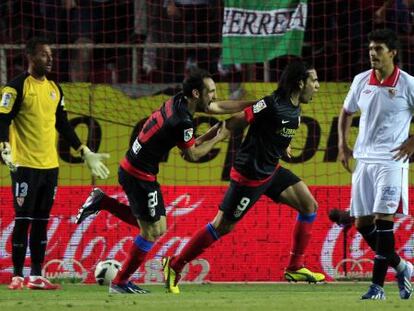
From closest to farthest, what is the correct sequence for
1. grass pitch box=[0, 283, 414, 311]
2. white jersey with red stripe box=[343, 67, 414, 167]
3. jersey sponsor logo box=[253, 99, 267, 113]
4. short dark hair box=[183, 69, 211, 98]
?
1. grass pitch box=[0, 283, 414, 311]
2. white jersey with red stripe box=[343, 67, 414, 167]
3. short dark hair box=[183, 69, 211, 98]
4. jersey sponsor logo box=[253, 99, 267, 113]

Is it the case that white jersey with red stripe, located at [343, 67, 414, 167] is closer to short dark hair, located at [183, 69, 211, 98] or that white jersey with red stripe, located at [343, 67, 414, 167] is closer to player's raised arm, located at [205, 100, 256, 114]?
short dark hair, located at [183, 69, 211, 98]

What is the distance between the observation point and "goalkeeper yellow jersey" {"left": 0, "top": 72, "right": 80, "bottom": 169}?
10766 millimetres

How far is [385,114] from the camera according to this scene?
941cm

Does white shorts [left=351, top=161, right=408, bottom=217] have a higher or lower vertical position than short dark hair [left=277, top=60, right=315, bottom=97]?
lower

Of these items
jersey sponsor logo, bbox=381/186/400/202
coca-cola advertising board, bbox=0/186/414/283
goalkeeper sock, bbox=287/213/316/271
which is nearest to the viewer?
jersey sponsor logo, bbox=381/186/400/202

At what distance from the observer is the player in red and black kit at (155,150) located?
32.2ft

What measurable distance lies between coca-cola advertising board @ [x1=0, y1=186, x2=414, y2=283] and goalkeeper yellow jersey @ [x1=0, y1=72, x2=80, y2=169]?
6.13 ft

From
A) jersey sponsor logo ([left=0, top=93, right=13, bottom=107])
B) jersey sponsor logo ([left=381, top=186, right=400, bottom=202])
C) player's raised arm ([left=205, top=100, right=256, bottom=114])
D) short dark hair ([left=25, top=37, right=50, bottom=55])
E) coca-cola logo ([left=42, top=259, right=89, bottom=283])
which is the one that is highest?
short dark hair ([left=25, top=37, right=50, bottom=55])

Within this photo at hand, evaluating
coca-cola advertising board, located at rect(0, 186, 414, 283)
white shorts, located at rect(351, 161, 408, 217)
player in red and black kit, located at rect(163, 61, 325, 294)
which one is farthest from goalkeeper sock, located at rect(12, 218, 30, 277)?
white shorts, located at rect(351, 161, 408, 217)

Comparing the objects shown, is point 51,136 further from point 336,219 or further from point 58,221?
point 336,219

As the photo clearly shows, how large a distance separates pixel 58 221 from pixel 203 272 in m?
1.66

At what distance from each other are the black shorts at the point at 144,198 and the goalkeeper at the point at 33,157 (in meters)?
0.76

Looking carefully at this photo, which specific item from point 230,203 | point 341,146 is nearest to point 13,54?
point 230,203

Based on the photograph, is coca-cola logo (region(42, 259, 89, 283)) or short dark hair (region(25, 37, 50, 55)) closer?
short dark hair (region(25, 37, 50, 55))
